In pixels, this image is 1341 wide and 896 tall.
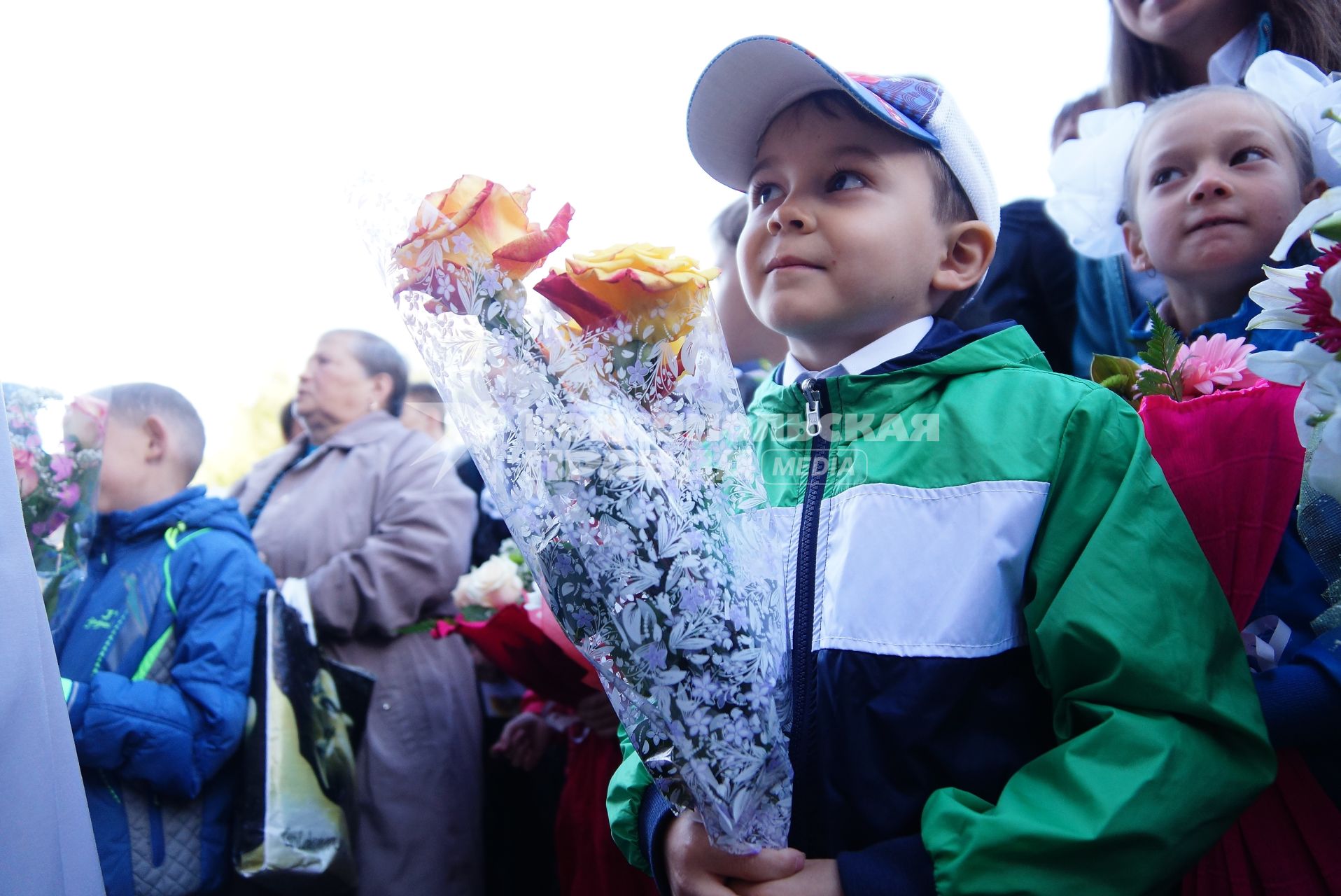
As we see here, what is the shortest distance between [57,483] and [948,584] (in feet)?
6.94

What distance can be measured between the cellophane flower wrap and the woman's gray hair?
2762 mm

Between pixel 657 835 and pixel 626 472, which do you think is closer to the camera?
pixel 626 472

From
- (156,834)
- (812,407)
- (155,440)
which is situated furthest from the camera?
(155,440)

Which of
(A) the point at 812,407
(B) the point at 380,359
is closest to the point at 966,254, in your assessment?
(A) the point at 812,407

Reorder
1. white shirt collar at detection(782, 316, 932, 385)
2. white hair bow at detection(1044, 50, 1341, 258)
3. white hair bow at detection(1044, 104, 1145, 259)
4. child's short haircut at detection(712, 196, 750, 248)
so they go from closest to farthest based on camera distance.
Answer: white shirt collar at detection(782, 316, 932, 385) → white hair bow at detection(1044, 50, 1341, 258) → white hair bow at detection(1044, 104, 1145, 259) → child's short haircut at detection(712, 196, 750, 248)

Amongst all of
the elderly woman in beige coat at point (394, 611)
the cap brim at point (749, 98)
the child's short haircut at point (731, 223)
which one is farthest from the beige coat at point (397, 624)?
the cap brim at point (749, 98)

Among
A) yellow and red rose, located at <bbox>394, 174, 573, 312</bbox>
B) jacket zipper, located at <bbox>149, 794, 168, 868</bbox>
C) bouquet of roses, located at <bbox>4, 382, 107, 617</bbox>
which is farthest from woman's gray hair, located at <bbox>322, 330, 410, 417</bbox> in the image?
yellow and red rose, located at <bbox>394, 174, 573, 312</bbox>

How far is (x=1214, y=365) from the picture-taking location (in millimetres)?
1508

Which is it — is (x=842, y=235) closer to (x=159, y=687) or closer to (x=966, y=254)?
(x=966, y=254)

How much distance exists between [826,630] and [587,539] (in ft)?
1.35

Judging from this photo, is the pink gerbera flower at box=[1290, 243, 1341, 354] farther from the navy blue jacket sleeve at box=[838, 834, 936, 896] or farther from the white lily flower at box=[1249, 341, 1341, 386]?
the navy blue jacket sleeve at box=[838, 834, 936, 896]

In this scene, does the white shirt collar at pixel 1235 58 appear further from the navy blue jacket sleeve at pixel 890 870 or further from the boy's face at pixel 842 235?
the navy blue jacket sleeve at pixel 890 870

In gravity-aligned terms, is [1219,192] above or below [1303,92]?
below

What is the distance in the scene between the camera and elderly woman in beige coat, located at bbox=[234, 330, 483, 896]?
110 inches
